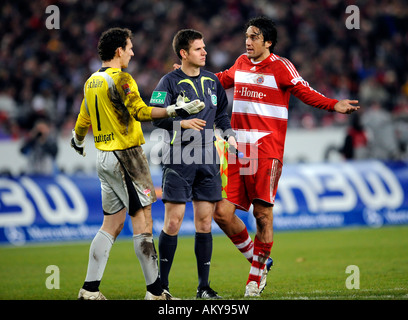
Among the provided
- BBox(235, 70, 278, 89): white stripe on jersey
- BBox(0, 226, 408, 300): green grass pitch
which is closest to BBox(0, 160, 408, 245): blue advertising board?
BBox(0, 226, 408, 300): green grass pitch

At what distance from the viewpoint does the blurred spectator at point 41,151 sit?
49.6ft

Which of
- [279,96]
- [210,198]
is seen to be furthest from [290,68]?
[210,198]

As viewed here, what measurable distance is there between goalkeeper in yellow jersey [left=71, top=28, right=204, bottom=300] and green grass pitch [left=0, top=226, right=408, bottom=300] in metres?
0.81

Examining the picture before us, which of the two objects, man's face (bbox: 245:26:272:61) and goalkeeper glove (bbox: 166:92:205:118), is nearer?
goalkeeper glove (bbox: 166:92:205:118)

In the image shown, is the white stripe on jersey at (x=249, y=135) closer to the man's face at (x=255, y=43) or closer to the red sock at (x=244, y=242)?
the man's face at (x=255, y=43)

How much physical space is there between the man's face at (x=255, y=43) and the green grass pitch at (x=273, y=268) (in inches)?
103

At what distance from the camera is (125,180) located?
664 centimetres

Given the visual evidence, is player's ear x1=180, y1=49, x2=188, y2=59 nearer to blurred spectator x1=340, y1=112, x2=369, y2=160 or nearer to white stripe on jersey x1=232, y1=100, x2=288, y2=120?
white stripe on jersey x1=232, y1=100, x2=288, y2=120

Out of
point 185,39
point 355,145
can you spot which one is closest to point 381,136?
point 355,145

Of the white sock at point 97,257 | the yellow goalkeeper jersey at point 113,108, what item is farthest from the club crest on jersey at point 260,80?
the white sock at point 97,257

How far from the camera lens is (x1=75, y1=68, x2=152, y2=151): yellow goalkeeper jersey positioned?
654 cm
